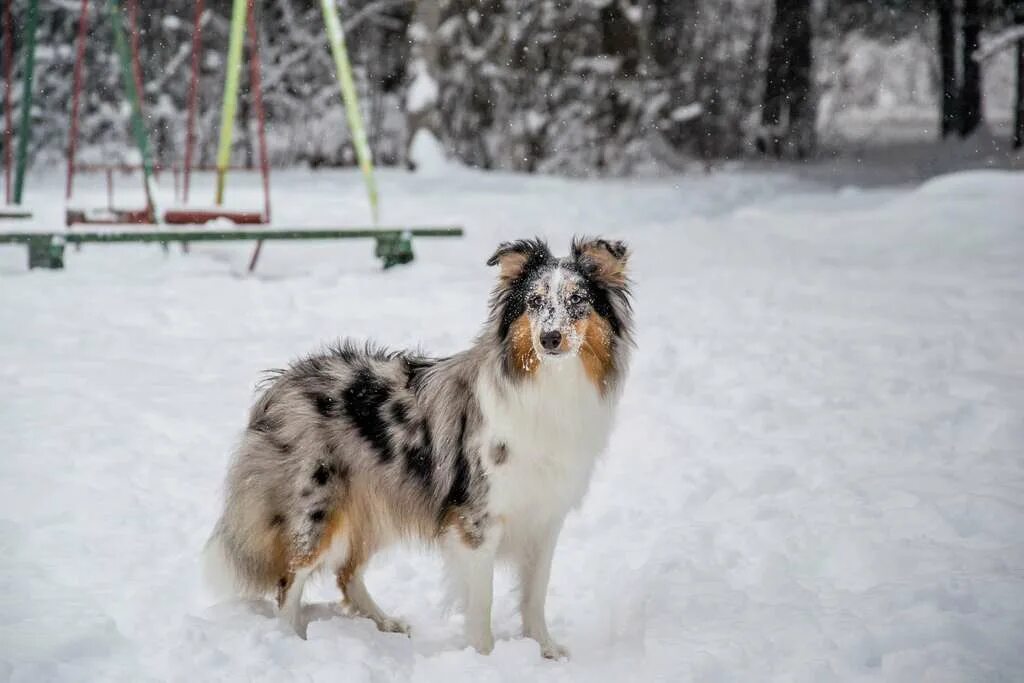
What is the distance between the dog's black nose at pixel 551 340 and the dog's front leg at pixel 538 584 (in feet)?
2.64

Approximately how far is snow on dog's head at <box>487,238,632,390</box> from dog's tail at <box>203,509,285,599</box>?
117cm

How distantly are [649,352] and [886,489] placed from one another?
2.87 metres

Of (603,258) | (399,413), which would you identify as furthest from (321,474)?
(603,258)

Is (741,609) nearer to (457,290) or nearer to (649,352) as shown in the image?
(649,352)

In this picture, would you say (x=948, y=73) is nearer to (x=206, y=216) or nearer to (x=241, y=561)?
(x=206, y=216)

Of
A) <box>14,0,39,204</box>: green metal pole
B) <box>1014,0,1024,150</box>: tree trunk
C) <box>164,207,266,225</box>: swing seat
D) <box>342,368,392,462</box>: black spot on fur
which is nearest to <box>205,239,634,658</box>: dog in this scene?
<box>342,368,392,462</box>: black spot on fur

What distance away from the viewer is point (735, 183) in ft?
60.2

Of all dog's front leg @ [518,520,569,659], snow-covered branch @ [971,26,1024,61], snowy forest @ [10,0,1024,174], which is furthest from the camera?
snowy forest @ [10,0,1024,174]

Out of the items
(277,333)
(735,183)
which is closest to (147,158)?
(277,333)

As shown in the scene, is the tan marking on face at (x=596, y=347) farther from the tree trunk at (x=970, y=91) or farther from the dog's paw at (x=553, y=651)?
the tree trunk at (x=970, y=91)

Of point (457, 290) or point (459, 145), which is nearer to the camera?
point (457, 290)

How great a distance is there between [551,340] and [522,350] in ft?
0.62

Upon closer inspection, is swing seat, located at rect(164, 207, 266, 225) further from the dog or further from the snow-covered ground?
the dog

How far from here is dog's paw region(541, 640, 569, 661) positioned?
4.07 m
